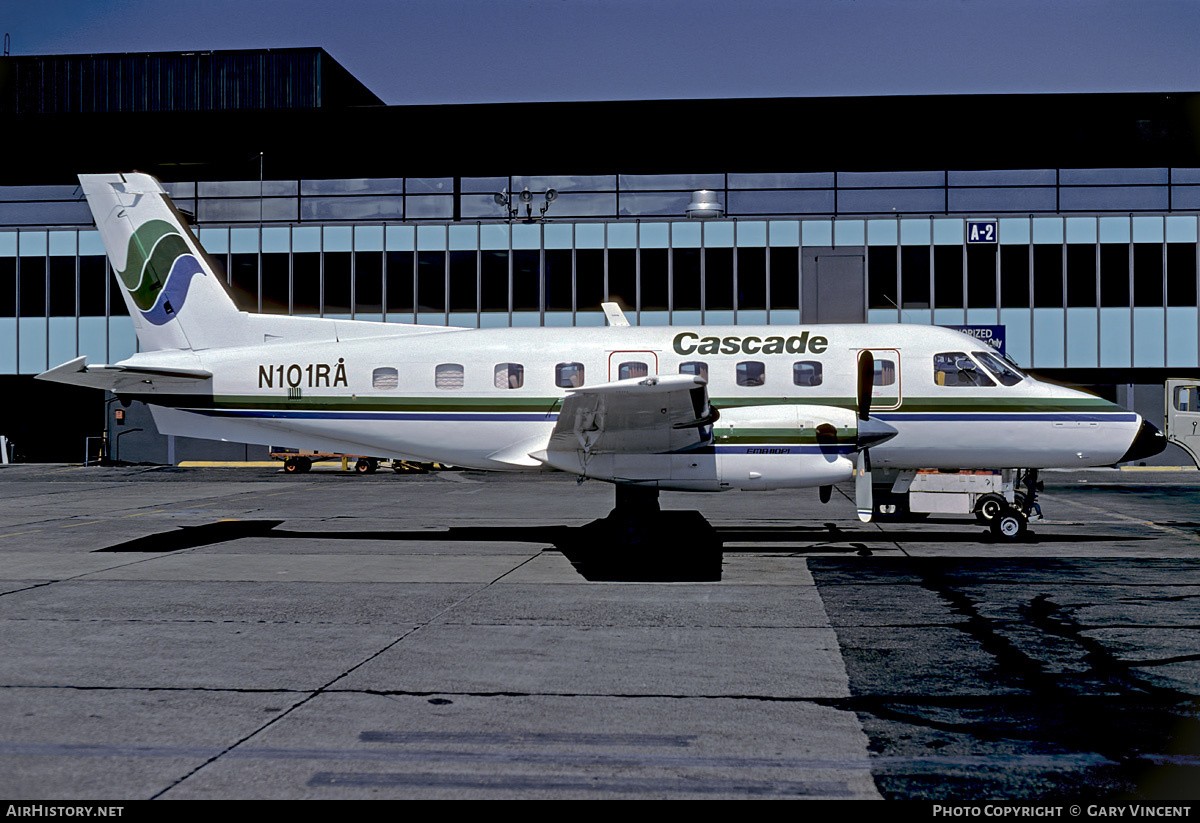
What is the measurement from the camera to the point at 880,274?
43.5 metres

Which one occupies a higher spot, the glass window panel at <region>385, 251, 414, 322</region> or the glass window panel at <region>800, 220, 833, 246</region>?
the glass window panel at <region>800, 220, 833, 246</region>

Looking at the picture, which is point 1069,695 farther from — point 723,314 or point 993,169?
point 993,169

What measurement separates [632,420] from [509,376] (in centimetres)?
340

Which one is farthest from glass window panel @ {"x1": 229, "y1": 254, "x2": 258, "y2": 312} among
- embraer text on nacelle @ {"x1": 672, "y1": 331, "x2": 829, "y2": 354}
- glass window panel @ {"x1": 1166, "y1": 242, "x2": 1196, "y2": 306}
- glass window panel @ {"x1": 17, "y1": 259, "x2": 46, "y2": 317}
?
glass window panel @ {"x1": 1166, "y1": 242, "x2": 1196, "y2": 306}

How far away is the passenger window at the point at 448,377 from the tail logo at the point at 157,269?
5.01m

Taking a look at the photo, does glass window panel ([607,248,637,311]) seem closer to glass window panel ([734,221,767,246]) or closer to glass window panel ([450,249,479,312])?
glass window panel ([734,221,767,246])

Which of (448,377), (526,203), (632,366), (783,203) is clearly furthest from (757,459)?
(783,203)

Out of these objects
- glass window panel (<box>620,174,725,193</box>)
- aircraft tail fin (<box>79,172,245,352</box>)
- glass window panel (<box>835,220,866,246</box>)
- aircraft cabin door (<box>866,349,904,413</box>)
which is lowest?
aircraft cabin door (<box>866,349,904,413</box>)

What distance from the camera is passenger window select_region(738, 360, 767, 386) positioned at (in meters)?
17.0

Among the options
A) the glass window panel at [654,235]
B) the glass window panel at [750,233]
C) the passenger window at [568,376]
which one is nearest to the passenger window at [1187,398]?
the passenger window at [568,376]

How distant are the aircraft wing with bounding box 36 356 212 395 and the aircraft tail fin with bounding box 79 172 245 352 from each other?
3.32ft

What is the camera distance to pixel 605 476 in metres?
15.5

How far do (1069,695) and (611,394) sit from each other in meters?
7.26

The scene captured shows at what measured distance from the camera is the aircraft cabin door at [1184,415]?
69.6 ft
